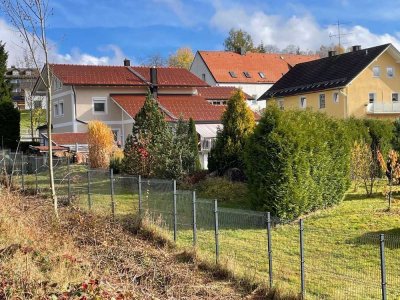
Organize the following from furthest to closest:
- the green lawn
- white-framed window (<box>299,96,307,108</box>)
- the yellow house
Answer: white-framed window (<box>299,96,307,108</box>) → the yellow house → the green lawn

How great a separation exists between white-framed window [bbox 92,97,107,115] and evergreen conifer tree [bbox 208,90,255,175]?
2414cm

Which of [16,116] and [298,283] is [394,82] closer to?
[16,116]

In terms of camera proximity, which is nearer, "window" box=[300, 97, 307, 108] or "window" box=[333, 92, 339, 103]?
→ "window" box=[333, 92, 339, 103]

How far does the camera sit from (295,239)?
11219 mm

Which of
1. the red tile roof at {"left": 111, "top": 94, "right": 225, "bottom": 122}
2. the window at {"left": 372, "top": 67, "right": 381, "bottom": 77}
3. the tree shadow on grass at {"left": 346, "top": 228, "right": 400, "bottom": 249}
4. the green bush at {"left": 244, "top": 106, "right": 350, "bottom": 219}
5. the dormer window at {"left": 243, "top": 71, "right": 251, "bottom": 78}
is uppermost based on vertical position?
the dormer window at {"left": 243, "top": 71, "right": 251, "bottom": 78}

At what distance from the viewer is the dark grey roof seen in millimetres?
47625

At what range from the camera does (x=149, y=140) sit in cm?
2028

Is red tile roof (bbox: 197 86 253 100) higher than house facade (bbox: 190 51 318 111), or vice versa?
house facade (bbox: 190 51 318 111)

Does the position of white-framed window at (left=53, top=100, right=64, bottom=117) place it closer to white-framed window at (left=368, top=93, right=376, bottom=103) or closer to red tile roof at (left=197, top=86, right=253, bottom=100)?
red tile roof at (left=197, top=86, right=253, bottom=100)

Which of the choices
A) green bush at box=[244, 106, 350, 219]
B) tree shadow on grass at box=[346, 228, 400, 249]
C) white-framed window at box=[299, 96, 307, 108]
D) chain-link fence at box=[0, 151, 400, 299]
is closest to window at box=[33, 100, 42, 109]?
white-framed window at box=[299, 96, 307, 108]

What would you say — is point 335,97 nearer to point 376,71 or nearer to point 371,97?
point 371,97

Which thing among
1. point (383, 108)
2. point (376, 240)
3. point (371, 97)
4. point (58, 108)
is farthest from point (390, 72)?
point (376, 240)

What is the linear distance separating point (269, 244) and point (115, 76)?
36.3 metres

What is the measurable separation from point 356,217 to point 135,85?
31.2m
